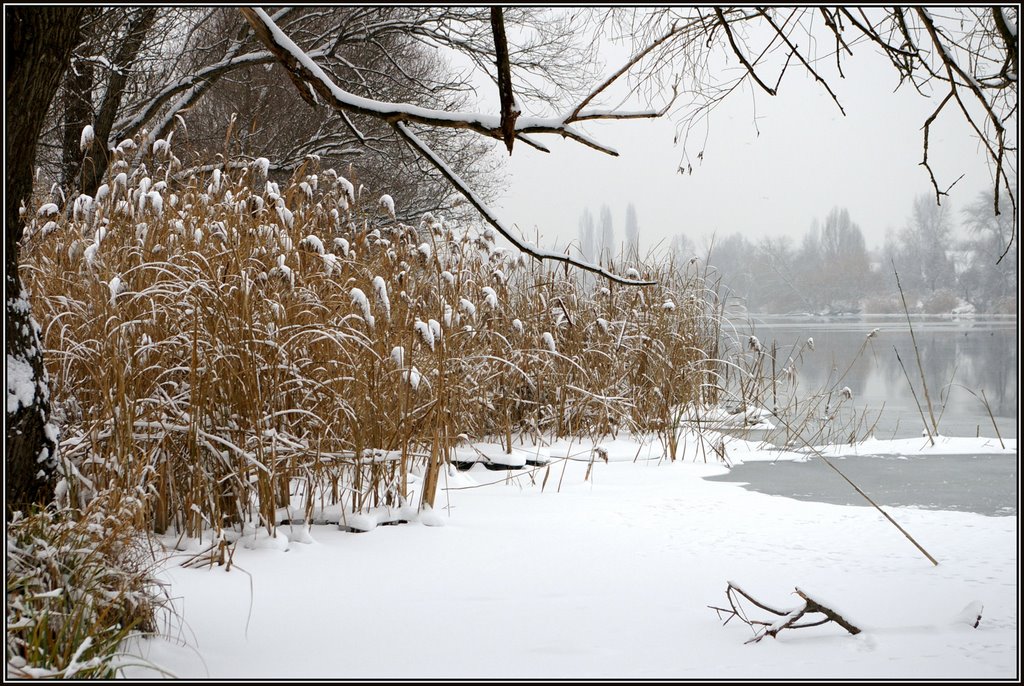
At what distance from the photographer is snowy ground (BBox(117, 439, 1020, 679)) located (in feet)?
4.90

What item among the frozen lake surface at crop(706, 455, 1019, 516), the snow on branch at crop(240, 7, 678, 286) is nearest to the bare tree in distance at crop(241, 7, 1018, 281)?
the snow on branch at crop(240, 7, 678, 286)

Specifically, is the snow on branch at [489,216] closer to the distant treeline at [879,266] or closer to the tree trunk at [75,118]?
the distant treeline at [879,266]

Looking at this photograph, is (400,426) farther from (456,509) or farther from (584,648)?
(584,648)

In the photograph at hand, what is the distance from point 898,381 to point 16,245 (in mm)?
8416

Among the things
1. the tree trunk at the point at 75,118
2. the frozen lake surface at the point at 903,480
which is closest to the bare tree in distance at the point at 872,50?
the frozen lake surface at the point at 903,480

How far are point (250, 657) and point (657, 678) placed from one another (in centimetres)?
73

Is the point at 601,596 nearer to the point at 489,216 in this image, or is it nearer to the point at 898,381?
the point at 489,216

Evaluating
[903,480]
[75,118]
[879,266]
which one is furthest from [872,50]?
[75,118]

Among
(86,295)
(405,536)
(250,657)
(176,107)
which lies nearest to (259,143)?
(176,107)

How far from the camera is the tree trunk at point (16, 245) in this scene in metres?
1.72

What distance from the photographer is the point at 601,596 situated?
1885 millimetres

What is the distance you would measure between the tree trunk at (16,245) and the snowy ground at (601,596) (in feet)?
1.30

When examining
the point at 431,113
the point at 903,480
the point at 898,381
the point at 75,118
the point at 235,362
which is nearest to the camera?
the point at 431,113

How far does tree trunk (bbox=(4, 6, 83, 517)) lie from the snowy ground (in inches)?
15.6
